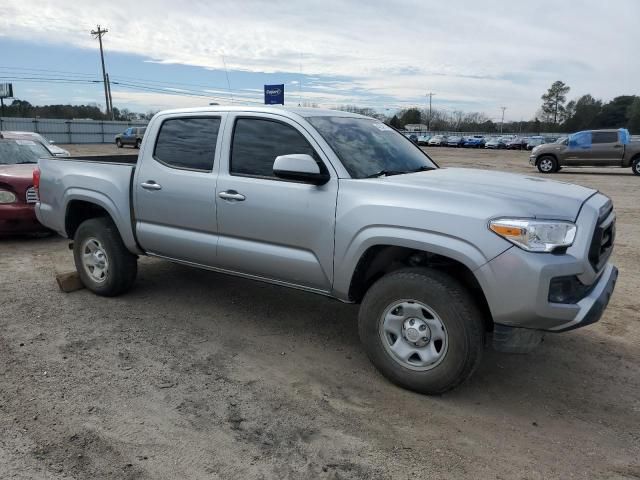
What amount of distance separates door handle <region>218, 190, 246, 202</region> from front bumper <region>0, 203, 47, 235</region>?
4.99 meters

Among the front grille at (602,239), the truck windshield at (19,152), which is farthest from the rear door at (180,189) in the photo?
the truck windshield at (19,152)

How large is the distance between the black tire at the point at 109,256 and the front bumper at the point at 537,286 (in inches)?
142

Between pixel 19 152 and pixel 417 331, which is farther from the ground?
pixel 19 152

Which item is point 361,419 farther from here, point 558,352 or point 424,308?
point 558,352

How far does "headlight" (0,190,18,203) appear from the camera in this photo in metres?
7.95

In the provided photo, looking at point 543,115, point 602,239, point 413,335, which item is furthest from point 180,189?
point 543,115

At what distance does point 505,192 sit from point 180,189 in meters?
2.70

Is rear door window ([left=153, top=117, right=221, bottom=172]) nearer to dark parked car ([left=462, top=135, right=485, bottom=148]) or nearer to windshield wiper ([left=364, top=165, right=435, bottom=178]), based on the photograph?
windshield wiper ([left=364, top=165, right=435, bottom=178])

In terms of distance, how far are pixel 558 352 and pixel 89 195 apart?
4.54 m

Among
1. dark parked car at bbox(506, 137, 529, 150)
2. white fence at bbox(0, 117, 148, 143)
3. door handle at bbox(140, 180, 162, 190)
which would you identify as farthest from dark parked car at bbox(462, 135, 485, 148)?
door handle at bbox(140, 180, 162, 190)

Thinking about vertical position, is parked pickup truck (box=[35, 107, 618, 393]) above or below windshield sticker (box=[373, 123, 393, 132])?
below

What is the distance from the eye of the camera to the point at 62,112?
6650 cm

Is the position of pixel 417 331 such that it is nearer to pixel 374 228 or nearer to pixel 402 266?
pixel 402 266

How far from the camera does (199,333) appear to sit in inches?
187
